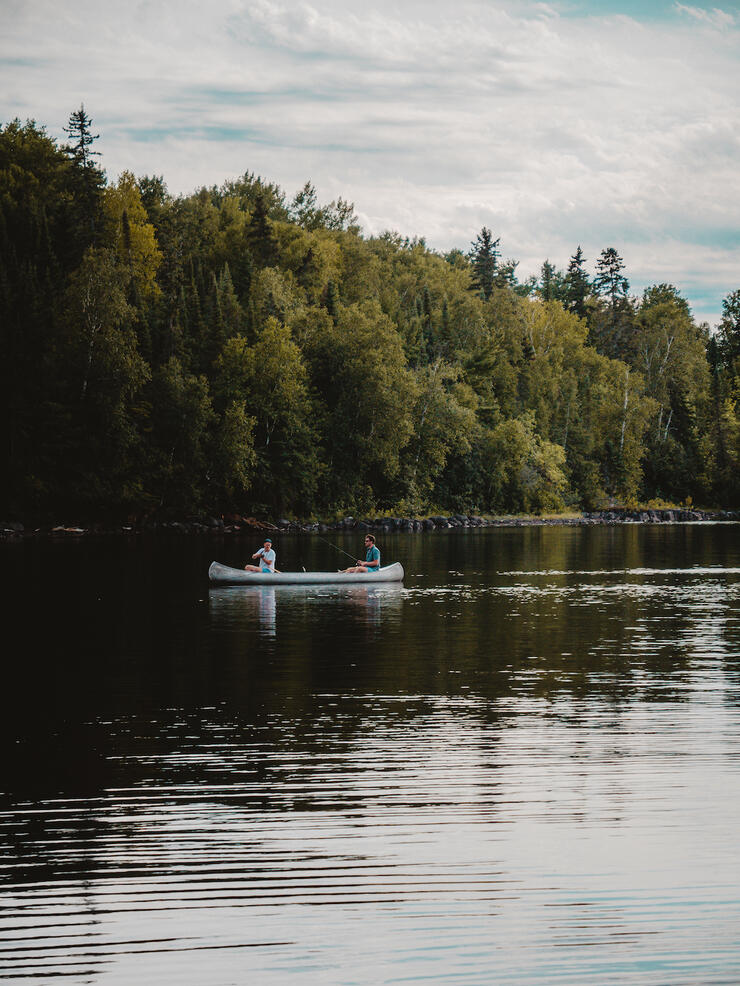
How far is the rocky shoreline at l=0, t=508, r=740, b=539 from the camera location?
75750mm

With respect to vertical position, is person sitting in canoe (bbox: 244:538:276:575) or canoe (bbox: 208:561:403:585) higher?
person sitting in canoe (bbox: 244:538:276:575)

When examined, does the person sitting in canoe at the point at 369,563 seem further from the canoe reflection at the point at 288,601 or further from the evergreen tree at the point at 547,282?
the evergreen tree at the point at 547,282

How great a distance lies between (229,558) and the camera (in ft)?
178

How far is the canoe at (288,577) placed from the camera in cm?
3938

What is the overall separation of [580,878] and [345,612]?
2397cm

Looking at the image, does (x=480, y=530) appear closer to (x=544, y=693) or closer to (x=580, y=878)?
(x=544, y=693)

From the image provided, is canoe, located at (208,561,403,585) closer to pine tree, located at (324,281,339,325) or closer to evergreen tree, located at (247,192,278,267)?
pine tree, located at (324,281,339,325)

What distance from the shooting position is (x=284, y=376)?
88.9m

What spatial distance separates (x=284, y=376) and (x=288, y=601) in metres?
54.1

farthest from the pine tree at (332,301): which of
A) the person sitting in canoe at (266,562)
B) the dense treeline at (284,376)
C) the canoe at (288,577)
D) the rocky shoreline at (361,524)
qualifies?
the canoe at (288,577)

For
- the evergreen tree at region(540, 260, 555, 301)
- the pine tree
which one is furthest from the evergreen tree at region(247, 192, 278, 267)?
the evergreen tree at region(540, 260, 555, 301)

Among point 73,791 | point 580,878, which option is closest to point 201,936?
point 580,878

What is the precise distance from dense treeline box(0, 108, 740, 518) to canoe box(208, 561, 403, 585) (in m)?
37.8

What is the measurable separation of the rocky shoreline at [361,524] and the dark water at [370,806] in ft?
165
